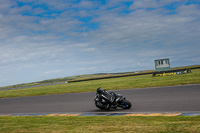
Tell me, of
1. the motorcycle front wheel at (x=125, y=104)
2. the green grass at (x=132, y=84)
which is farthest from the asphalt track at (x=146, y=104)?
the green grass at (x=132, y=84)

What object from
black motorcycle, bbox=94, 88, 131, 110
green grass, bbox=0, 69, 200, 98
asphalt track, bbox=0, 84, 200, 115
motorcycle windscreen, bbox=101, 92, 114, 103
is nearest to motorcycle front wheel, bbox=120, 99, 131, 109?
black motorcycle, bbox=94, 88, 131, 110

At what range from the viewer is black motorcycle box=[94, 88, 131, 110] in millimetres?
10930

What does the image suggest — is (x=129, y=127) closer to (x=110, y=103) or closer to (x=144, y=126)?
(x=144, y=126)

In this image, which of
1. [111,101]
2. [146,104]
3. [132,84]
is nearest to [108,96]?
[111,101]

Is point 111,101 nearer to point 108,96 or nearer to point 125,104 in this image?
point 108,96

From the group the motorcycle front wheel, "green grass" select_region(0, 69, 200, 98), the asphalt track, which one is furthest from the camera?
"green grass" select_region(0, 69, 200, 98)

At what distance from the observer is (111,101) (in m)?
11.0

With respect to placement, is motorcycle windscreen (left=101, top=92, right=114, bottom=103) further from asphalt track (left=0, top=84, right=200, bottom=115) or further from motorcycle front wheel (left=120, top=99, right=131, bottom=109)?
asphalt track (left=0, top=84, right=200, bottom=115)

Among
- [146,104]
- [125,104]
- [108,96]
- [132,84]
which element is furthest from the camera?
[132,84]

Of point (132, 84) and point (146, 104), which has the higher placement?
point (132, 84)

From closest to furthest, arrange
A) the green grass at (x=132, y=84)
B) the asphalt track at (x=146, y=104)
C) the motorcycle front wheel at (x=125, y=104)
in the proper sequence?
the asphalt track at (x=146, y=104) < the motorcycle front wheel at (x=125, y=104) < the green grass at (x=132, y=84)

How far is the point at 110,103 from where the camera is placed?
1099 cm

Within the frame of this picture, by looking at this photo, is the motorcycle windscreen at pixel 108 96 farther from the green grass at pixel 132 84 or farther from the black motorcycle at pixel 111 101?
the green grass at pixel 132 84

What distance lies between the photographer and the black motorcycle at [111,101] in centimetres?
1093
